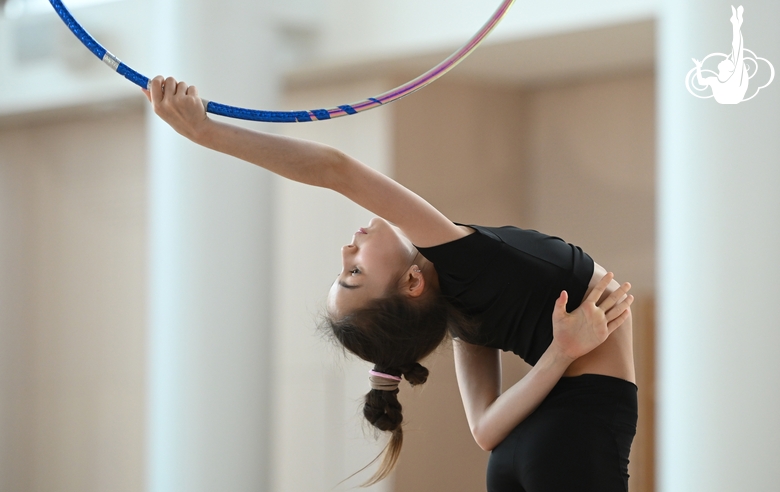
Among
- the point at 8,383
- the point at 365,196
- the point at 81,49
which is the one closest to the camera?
the point at 365,196

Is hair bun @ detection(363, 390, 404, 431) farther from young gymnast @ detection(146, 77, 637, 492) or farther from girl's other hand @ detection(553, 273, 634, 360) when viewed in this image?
girl's other hand @ detection(553, 273, 634, 360)

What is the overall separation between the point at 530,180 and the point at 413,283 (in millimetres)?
3265

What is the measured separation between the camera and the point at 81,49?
471cm

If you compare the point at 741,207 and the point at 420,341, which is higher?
the point at 741,207

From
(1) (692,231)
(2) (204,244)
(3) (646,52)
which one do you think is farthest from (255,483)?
(3) (646,52)

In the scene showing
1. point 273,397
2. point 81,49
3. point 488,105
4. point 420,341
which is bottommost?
point 273,397

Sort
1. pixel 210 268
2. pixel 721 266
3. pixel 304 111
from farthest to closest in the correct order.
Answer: pixel 210 268
pixel 721 266
pixel 304 111

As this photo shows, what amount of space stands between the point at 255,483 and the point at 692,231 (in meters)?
2.14

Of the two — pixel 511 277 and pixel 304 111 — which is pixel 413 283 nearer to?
pixel 511 277

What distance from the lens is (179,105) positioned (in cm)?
122

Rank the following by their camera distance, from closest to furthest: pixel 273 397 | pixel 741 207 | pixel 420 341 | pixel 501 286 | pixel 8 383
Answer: pixel 501 286, pixel 420 341, pixel 741 207, pixel 273 397, pixel 8 383

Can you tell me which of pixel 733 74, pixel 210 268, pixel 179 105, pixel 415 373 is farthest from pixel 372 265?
pixel 210 268

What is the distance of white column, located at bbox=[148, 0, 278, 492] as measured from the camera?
3.68m

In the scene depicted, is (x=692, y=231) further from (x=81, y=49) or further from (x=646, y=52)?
(x=81, y=49)
